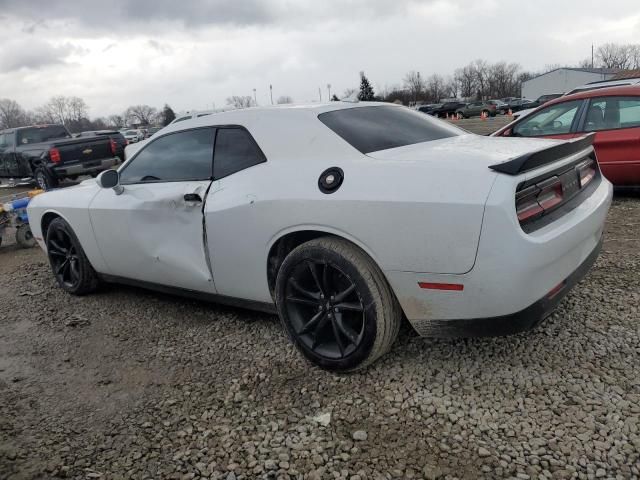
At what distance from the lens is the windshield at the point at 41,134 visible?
44.1 feet

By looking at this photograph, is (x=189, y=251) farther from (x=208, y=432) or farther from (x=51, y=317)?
(x=51, y=317)

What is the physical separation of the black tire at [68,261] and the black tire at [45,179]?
797 centimetres

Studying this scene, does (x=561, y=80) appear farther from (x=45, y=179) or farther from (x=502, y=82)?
(x=45, y=179)

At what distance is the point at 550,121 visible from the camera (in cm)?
639

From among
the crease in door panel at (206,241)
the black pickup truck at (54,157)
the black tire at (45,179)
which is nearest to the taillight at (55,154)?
the black pickup truck at (54,157)

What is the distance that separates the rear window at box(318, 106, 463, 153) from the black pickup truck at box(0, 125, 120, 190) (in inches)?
399

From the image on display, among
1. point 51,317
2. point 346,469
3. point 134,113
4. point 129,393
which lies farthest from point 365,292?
point 134,113

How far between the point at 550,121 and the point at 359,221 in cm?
494

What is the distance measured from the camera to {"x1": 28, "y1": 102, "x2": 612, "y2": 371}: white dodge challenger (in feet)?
7.39

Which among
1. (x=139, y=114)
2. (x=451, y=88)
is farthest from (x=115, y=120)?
(x=451, y=88)

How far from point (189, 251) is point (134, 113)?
11626cm

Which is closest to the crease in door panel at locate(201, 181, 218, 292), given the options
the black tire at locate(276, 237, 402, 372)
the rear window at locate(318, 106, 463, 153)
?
the black tire at locate(276, 237, 402, 372)

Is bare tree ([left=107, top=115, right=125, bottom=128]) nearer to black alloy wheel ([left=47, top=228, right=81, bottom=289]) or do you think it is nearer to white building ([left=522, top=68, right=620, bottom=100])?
white building ([left=522, top=68, right=620, bottom=100])

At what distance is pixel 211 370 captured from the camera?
3.02 metres
